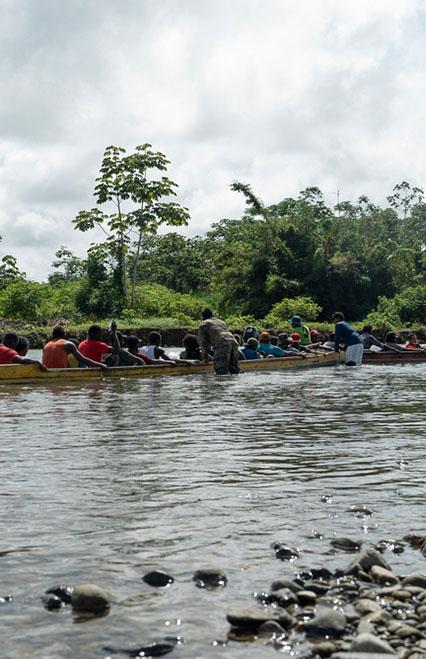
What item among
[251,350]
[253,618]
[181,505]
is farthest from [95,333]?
[253,618]

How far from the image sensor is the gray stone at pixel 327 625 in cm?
357

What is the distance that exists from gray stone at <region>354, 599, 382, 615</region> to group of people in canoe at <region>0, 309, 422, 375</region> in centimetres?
1297

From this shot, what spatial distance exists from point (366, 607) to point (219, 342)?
52.1 feet

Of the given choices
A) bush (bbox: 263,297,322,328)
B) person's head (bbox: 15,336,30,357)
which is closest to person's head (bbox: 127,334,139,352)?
person's head (bbox: 15,336,30,357)

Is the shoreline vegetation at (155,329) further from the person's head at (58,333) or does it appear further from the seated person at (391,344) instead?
the person's head at (58,333)

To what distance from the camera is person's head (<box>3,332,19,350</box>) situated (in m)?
16.9

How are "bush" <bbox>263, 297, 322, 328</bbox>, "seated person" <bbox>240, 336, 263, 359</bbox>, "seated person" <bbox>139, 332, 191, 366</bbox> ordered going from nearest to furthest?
"seated person" <bbox>139, 332, 191, 366</bbox> → "seated person" <bbox>240, 336, 263, 359</bbox> → "bush" <bbox>263, 297, 322, 328</bbox>

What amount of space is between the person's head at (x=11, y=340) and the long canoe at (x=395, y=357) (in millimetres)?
12868

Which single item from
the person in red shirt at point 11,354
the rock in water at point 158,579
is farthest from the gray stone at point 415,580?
the person in red shirt at point 11,354

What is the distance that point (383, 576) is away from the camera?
423 centimetres

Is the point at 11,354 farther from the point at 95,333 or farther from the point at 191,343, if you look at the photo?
the point at 191,343

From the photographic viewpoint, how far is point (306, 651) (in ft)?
11.3

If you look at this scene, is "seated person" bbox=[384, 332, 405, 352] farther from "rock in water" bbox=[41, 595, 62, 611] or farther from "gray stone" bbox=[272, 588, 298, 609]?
"rock in water" bbox=[41, 595, 62, 611]

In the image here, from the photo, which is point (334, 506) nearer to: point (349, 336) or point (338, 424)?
point (338, 424)
